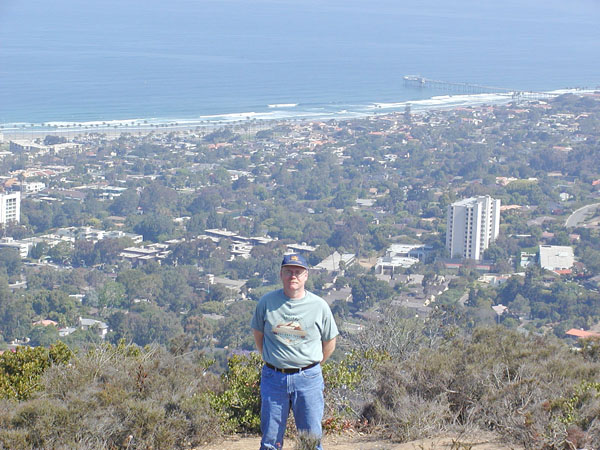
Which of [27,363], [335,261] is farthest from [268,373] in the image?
[335,261]

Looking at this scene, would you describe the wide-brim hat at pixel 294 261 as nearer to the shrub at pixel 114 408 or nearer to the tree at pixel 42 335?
the shrub at pixel 114 408

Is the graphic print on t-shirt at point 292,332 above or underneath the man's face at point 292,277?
underneath

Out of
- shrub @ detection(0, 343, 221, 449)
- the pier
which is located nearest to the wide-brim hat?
shrub @ detection(0, 343, 221, 449)

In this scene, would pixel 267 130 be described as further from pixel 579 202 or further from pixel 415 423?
pixel 415 423

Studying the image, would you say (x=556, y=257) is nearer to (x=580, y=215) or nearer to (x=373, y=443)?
(x=580, y=215)

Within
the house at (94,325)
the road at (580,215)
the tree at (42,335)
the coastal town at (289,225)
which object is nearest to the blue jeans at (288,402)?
the coastal town at (289,225)

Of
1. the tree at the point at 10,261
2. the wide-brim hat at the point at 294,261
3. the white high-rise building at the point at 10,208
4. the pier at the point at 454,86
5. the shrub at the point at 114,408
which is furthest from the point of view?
the pier at the point at 454,86
